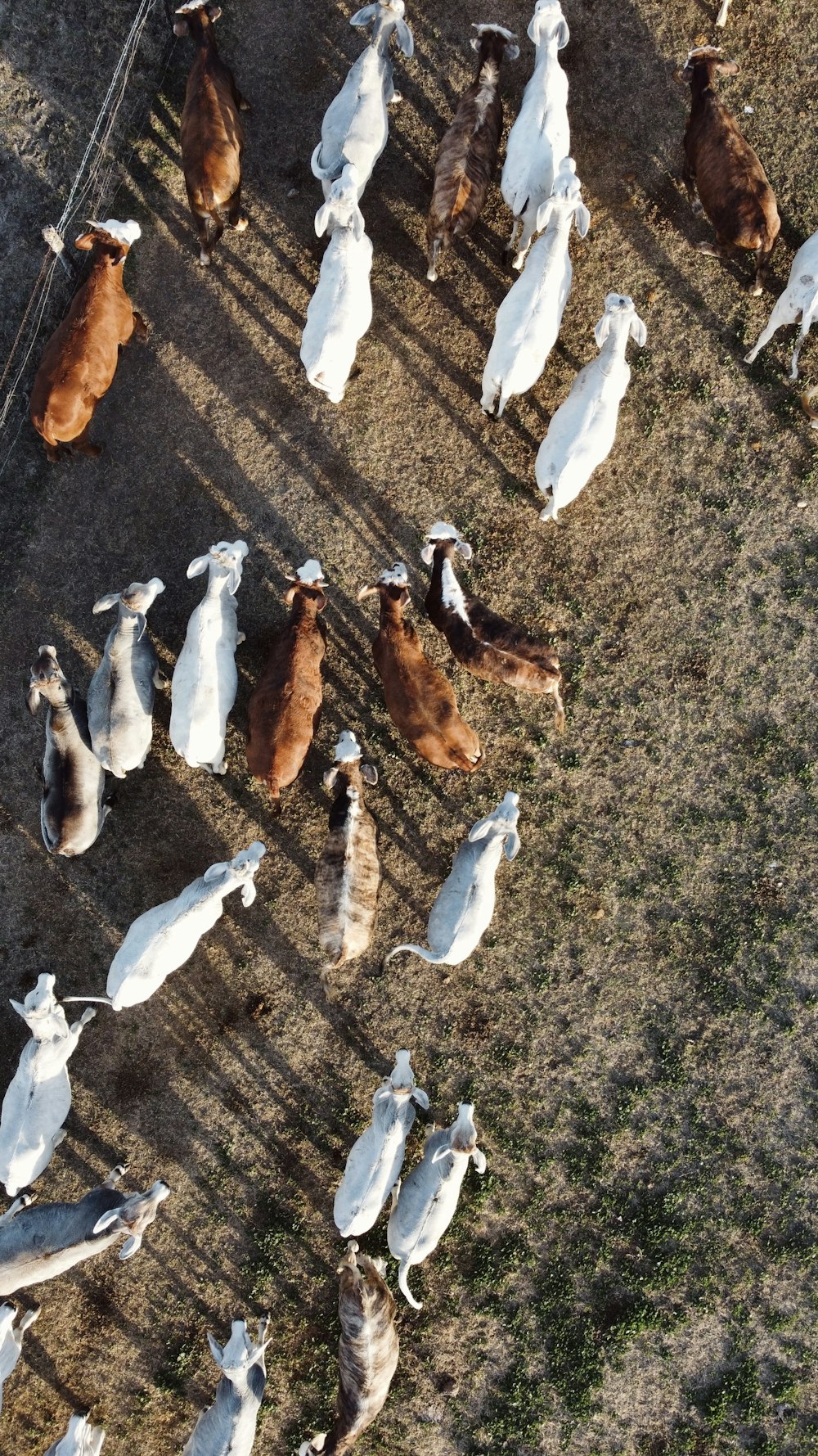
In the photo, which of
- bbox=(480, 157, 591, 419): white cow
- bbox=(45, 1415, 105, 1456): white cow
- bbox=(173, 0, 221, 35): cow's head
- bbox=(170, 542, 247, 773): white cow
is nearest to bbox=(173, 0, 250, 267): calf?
bbox=(173, 0, 221, 35): cow's head

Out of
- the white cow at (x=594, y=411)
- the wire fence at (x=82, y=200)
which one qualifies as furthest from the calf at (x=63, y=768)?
the white cow at (x=594, y=411)

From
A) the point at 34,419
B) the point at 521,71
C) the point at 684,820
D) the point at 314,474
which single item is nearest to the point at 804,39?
the point at 521,71

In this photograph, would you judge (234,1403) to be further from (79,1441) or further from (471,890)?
(471,890)

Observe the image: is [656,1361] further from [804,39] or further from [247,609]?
[804,39]

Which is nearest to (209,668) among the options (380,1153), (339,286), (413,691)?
(413,691)

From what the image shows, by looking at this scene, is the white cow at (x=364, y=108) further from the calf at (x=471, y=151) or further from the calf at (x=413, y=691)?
the calf at (x=413, y=691)

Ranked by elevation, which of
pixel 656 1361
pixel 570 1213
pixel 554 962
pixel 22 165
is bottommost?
pixel 656 1361
